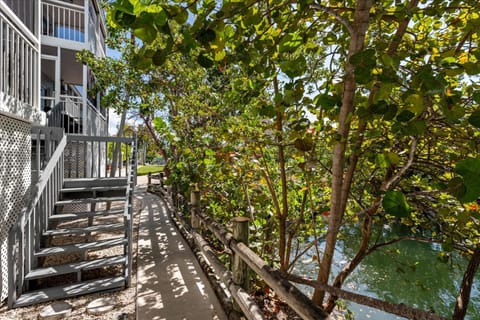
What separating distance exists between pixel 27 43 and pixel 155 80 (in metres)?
2.54

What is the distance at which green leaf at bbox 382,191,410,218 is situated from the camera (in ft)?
2.80

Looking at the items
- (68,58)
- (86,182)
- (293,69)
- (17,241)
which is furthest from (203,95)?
(68,58)

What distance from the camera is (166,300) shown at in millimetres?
2742

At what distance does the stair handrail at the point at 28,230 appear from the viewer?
2.73 meters

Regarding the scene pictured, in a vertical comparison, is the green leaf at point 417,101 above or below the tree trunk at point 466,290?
above

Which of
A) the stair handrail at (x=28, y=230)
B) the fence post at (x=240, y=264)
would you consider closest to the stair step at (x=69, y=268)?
the stair handrail at (x=28, y=230)

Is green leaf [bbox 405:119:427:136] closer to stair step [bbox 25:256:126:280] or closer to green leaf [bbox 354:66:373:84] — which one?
green leaf [bbox 354:66:373:84]

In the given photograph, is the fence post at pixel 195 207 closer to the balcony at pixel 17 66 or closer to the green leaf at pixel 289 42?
the balcony at pixel 17 66

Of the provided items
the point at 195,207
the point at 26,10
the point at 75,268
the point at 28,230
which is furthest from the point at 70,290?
the point at 26,10

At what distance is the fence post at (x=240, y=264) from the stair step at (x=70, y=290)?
1.81 metres

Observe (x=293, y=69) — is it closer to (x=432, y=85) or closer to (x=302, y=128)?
(x=302, y=128)

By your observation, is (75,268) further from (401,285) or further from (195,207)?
(401,285)

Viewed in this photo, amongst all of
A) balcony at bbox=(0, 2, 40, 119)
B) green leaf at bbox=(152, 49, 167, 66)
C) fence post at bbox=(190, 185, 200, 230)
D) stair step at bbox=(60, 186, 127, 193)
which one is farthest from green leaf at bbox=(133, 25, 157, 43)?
stair step at bbox=(60, 186, 127, 193)

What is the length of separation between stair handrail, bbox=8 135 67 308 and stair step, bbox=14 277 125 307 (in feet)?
0.39
